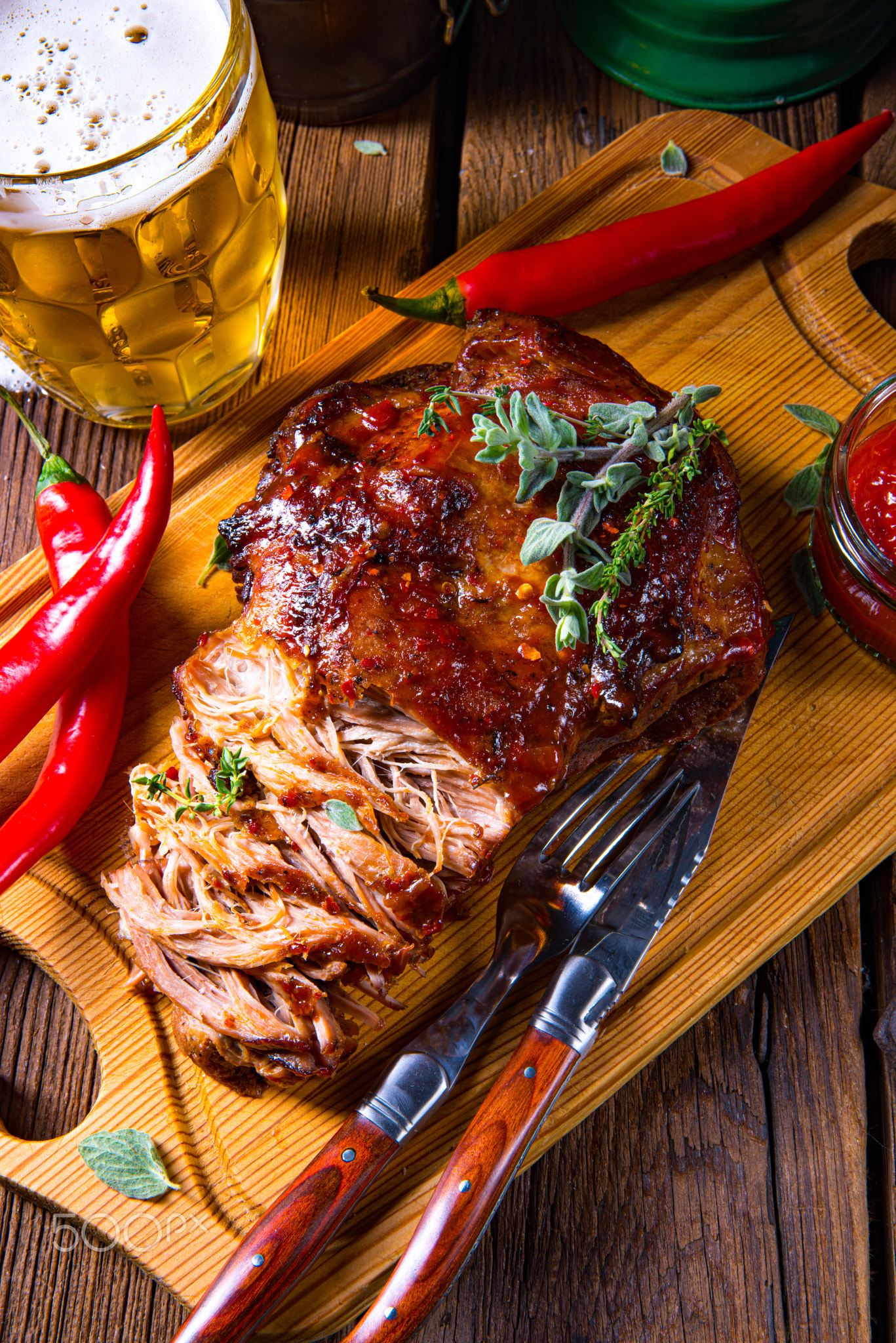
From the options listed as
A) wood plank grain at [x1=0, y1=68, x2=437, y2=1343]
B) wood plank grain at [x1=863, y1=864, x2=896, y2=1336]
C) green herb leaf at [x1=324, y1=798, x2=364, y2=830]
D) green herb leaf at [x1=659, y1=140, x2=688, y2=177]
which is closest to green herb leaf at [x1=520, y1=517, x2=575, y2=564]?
green herb leaf at [x1=324, y1=798, x2=364, y2=830]

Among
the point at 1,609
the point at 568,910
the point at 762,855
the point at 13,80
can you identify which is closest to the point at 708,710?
the point at 762,855

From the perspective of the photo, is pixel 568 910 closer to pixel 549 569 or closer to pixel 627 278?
pixel 549 569

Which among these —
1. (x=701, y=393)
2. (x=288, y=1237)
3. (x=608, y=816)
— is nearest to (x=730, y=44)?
(x=701, y=393)

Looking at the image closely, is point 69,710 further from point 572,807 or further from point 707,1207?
point 707,1207

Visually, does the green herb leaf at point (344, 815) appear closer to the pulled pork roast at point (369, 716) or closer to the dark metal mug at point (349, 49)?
the pulled pork roast at point (369, 716)

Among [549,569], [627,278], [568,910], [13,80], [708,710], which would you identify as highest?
[13,80]

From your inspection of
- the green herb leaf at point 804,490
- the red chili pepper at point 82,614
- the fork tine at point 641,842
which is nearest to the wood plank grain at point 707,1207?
the fork tine at point 641,842
